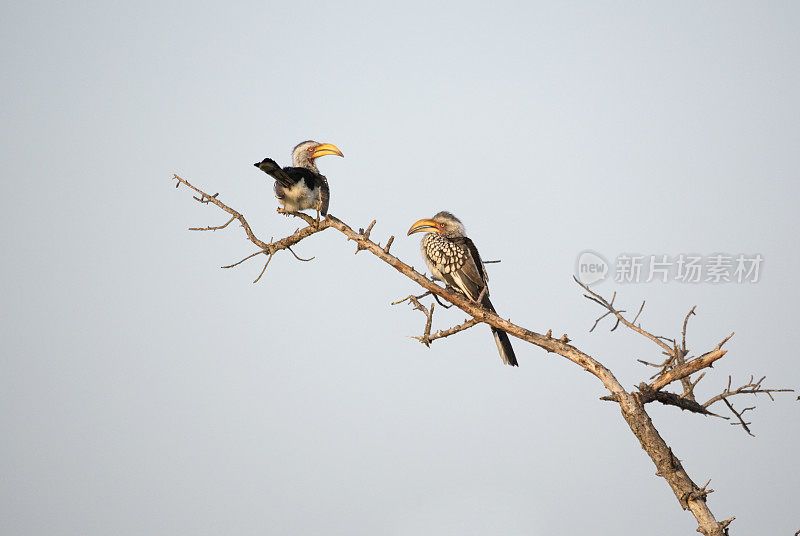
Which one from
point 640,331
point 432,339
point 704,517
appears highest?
point 432,339

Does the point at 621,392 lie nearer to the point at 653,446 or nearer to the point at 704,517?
the point at 653,446

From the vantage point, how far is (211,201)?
652 centimetres

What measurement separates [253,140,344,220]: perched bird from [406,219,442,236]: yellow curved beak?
1.30 metres

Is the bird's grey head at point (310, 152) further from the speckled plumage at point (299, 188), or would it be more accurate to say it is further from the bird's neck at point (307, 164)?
the speckled plumage at point (299, 188)

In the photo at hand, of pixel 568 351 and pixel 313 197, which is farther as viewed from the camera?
pixel 313 197

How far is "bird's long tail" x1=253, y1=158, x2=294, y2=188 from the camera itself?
262 inches

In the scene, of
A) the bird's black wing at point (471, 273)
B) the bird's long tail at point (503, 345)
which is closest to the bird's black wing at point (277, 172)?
the bird's black wing at point (471, 273)

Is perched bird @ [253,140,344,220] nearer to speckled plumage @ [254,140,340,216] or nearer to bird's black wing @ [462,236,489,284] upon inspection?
speckled plumage @ [254,140,340,216]

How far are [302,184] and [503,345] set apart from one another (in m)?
2.85

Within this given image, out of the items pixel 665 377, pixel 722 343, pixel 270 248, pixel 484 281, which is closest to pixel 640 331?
pixel 665 377

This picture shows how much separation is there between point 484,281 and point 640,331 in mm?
2210

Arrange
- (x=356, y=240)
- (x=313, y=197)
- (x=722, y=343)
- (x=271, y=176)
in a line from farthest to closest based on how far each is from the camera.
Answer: (x=313, y=197), (x=271, y=176), (x=356, y=240), (x=722, y=343)

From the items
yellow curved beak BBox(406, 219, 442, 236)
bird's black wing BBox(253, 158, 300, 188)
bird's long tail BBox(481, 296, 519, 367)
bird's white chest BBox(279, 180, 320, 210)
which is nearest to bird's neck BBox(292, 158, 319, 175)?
bird's white chest BBox(279, 180, 320, 210)

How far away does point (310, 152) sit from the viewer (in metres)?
8.40
